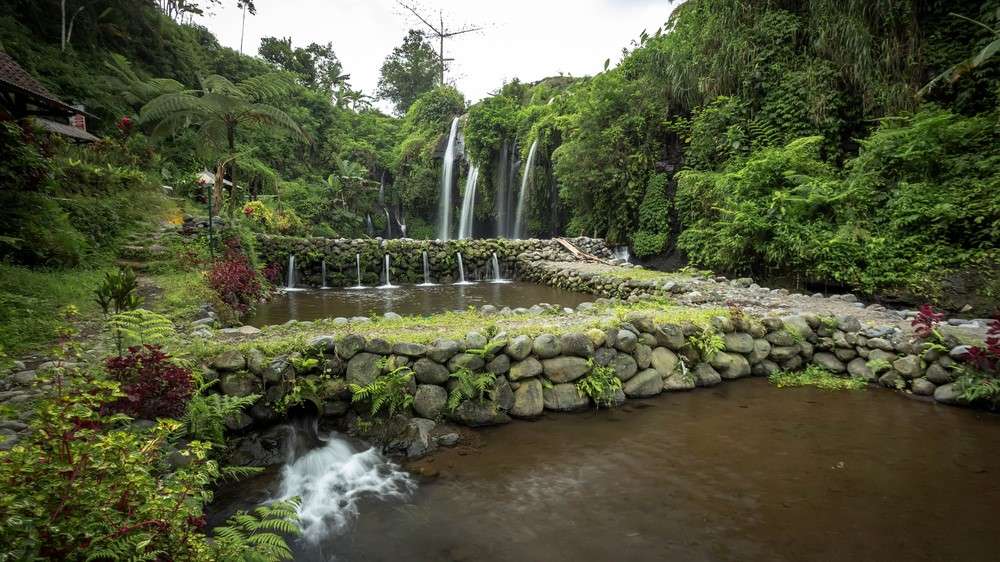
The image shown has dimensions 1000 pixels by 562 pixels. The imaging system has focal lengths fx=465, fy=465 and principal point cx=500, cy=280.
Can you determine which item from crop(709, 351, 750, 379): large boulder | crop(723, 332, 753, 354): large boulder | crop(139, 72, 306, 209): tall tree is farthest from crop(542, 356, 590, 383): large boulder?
crop(139, 72, 306, 209): tall tree

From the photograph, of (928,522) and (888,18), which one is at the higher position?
(888,18)

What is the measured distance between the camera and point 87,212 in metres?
9.59

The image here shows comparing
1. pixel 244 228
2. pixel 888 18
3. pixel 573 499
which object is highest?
pixel 888 18

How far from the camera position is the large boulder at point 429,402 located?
4.68 m

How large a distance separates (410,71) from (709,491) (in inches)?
1696

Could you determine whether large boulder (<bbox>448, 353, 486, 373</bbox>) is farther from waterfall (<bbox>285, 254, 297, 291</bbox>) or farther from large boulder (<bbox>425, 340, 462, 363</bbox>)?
waterfall (<bbox>285, 254, 297, 291</bbox>)

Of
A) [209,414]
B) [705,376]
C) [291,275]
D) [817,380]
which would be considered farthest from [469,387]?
[291,275]

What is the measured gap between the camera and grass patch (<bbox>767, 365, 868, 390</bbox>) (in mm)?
5727

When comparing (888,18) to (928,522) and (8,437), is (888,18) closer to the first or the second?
(928,522)

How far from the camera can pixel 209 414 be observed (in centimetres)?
380

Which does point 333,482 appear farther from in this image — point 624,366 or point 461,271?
point 461,271

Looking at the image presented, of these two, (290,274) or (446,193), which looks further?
(446,193)

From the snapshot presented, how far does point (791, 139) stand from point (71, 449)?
46.2ft

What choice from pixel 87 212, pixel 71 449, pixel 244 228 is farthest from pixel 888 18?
pixel 87 212
